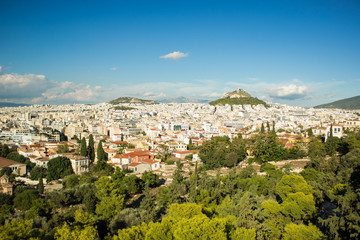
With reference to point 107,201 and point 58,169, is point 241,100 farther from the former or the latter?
point 107,201

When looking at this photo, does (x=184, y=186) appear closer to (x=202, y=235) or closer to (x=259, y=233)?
(x=259, y=233)

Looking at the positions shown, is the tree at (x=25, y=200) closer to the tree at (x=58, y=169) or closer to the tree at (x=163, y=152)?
the tree at (x=58, y=169)

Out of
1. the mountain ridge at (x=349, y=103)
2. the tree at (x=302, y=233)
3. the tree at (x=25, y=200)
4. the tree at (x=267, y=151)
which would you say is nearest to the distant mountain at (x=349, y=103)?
the mountain ridge at (x=349, y=103)

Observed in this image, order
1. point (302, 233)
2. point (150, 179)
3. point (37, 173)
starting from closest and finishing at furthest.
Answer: point (302, 233), point (150, 179), point (37, 173)

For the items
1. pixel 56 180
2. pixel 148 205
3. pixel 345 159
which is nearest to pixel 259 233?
pixel 148 205

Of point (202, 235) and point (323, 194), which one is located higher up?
point (202, 235)

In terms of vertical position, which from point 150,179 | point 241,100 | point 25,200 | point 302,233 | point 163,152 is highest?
point 241,100

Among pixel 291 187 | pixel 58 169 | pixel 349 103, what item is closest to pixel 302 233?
pixel 291 187

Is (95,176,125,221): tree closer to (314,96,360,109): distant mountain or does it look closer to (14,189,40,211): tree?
(14,189,40,211): tree

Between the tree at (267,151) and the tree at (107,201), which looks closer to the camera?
the tree at (107,201)
